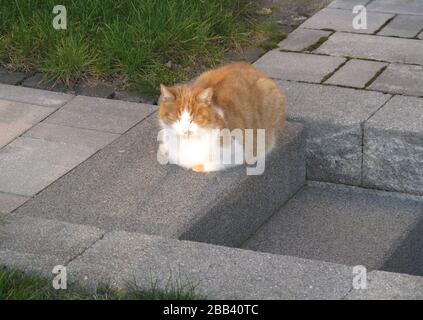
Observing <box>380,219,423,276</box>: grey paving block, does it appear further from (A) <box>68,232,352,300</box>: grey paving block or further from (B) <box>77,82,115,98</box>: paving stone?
(B) <box>77,82,115,98</box>: paving stone

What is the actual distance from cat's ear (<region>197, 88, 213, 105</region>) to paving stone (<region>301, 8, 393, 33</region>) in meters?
2.21

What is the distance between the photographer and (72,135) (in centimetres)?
529

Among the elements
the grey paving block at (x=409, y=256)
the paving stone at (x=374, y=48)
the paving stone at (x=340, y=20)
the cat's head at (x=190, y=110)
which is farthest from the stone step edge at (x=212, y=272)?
the paving stone at (x=340, y=20)

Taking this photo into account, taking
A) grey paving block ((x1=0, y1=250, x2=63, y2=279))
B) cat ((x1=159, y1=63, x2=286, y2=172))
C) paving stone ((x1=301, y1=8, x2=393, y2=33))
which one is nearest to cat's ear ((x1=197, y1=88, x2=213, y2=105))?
cat ((x1=159, y1=63, x2=286, y2=172))

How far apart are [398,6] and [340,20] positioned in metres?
0.55

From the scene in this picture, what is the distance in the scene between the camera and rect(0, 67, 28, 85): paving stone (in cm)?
606

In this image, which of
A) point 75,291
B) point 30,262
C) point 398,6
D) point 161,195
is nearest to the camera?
point 75,291

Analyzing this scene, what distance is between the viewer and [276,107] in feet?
16.4

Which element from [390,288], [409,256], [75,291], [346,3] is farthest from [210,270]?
[346,3]

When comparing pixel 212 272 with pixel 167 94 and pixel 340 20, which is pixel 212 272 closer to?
pixel 167 94

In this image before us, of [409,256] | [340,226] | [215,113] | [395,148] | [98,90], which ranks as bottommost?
[409,256]

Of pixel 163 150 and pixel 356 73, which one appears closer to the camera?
pixel 163 150

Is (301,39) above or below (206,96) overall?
below

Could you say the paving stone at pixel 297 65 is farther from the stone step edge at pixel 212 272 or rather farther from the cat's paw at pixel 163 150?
the stone step edge at pixel 212 272
